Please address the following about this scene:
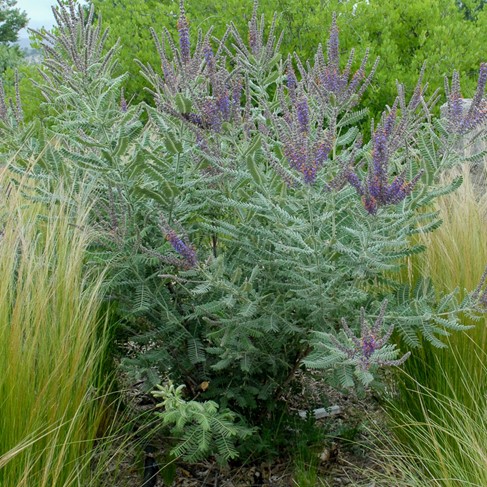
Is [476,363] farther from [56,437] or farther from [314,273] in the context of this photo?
[56,437]

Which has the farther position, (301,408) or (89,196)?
(301,408)

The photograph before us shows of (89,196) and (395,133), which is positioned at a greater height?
(395,133)

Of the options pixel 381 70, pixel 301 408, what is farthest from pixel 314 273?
pixel 381 70

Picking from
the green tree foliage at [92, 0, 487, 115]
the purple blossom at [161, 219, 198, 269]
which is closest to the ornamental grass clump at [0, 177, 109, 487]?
the purple blossom at [161, 219, 198, 269]

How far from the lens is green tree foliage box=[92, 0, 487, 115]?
20.8 ft

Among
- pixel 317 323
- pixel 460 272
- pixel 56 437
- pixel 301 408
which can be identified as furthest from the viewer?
pixel 301 408

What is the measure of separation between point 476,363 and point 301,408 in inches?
33.6

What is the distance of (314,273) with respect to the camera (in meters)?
2.21

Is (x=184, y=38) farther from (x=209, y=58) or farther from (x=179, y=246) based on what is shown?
(x=179, y=246)

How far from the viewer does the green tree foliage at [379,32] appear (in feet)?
20.8

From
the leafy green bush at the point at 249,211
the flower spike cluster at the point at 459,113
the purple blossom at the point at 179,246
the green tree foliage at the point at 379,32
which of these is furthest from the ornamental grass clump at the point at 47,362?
the green tree foliage at the point at 379,32

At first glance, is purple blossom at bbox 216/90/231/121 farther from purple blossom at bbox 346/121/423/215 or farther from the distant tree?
the distant tree

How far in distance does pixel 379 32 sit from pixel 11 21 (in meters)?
16.4

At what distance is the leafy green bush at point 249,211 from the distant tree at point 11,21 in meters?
19.6
